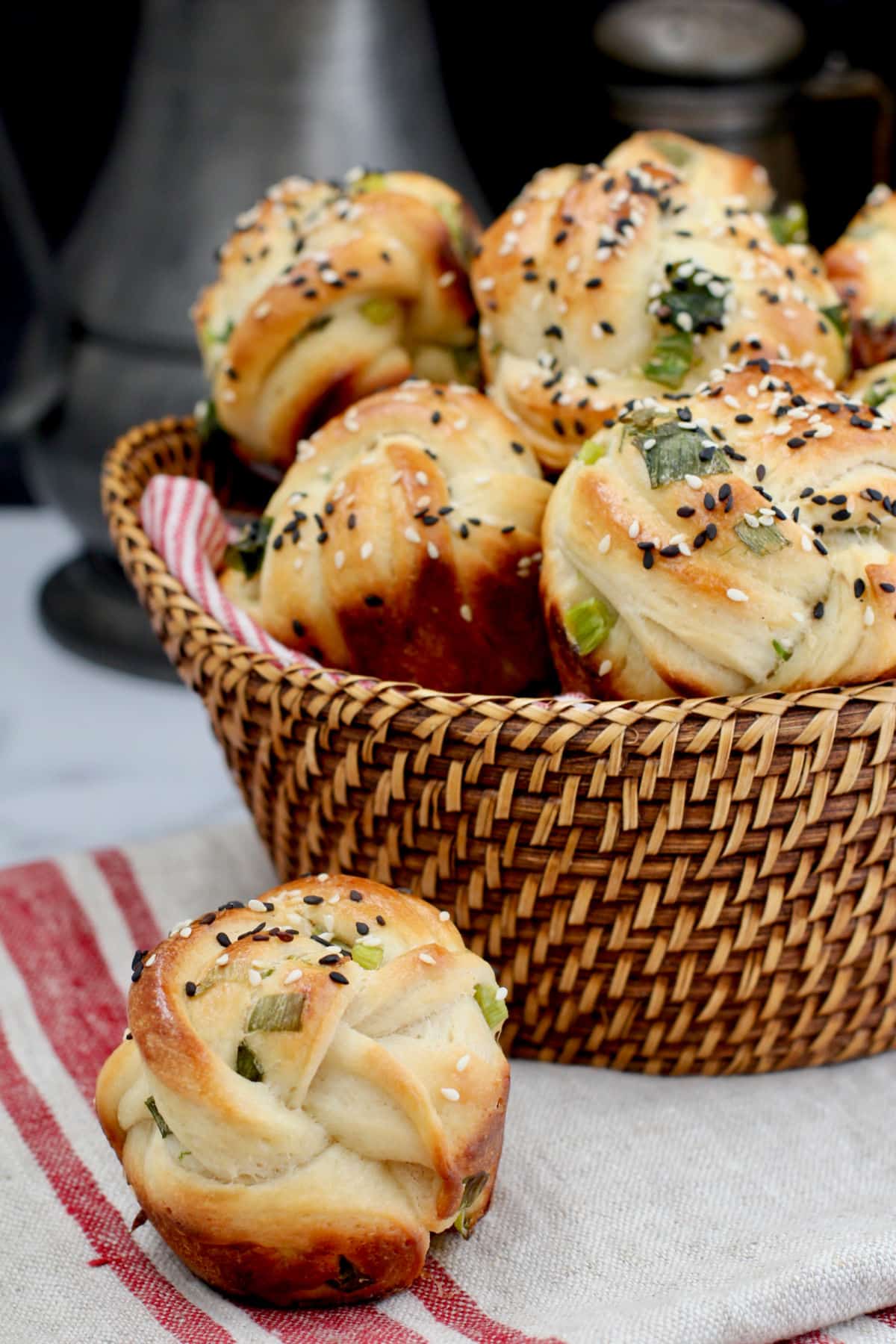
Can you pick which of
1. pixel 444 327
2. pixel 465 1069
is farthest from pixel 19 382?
pixel 465 1069

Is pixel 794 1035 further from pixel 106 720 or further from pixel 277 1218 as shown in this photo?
pixel 106 720

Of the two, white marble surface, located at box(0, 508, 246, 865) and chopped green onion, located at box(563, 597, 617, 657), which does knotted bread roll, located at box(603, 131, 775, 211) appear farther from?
white marble surface, located at box(0, 508, 246, 865)

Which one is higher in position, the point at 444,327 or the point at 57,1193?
the point at 444,327

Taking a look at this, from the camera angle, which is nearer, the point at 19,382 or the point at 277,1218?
the point at 277,1218

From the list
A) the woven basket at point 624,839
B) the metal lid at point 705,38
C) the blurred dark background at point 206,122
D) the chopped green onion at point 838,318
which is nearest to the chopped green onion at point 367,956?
the woven basket at point 624,839

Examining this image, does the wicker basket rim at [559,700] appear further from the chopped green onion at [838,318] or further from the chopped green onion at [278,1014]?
the chopped green onion at [838,318]
